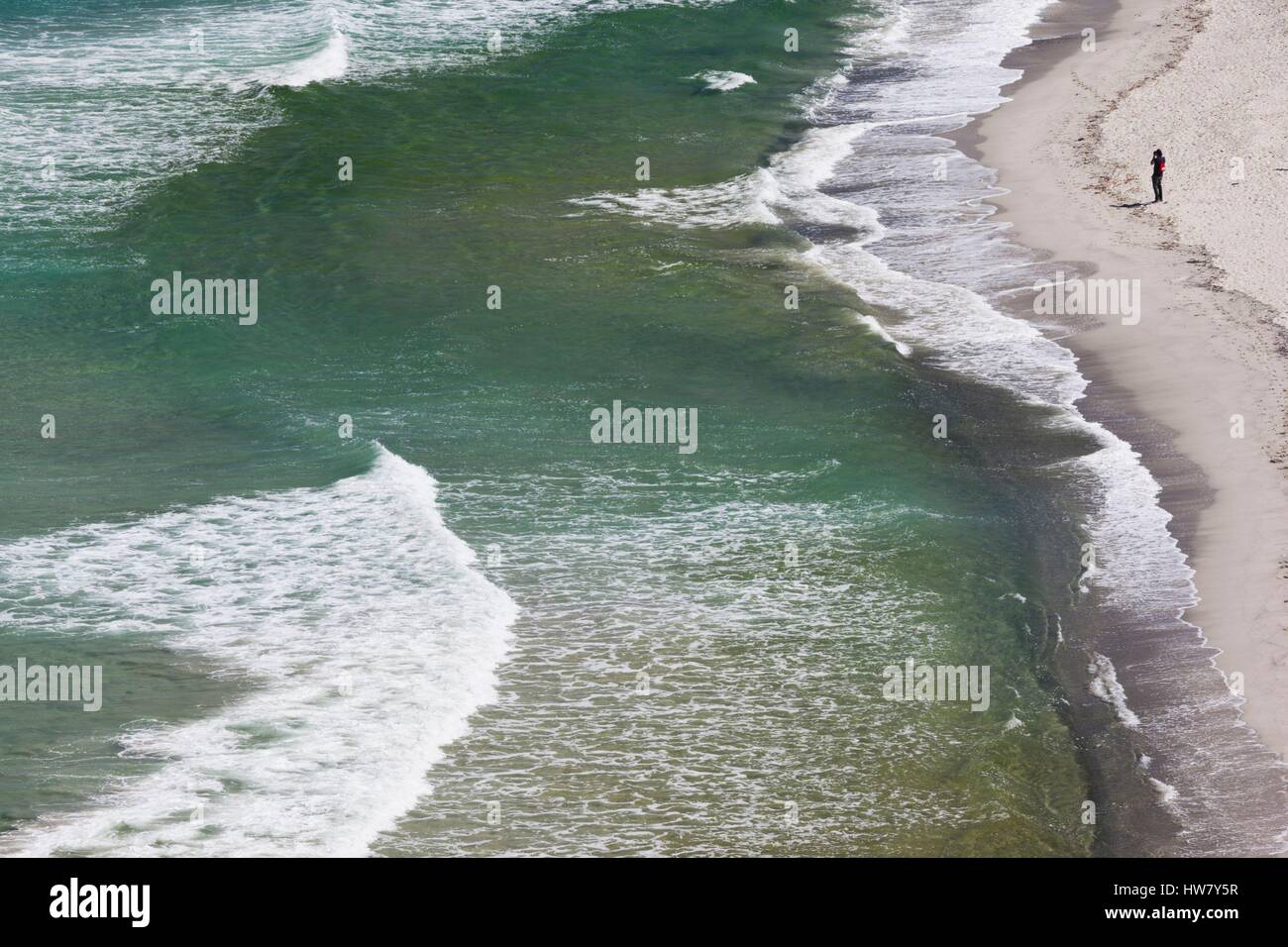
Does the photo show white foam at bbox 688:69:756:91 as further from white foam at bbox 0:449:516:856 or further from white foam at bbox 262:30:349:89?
white foam at bbox 0:449:516:856

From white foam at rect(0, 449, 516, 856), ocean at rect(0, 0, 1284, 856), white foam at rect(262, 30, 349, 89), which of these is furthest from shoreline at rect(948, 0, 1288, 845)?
white foam at rect(262, 30, 349, 89)

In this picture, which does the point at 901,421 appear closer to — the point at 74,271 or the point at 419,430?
the point at 419,430

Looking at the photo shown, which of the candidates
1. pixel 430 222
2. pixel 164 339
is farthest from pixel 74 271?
pixel 430 222

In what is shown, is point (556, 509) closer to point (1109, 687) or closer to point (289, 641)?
point (289, 641)

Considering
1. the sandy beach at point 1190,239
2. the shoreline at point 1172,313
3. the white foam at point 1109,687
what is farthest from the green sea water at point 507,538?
the sandy beach at point 1190,239

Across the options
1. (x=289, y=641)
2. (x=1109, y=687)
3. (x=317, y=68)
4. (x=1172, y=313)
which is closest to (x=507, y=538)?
(x=289, y=641)
